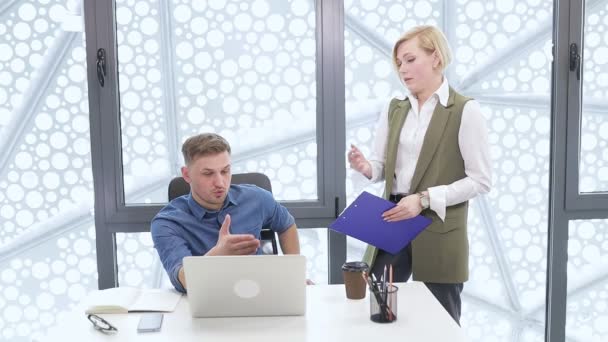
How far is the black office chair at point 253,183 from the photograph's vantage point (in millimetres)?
2074

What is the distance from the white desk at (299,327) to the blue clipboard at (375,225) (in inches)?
16.4

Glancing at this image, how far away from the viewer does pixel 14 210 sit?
2775 millimetres

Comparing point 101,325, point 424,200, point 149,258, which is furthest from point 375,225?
point 149,258

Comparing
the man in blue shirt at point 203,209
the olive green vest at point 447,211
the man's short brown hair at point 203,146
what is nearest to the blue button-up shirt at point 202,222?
the man in blue shirt at point 203,209

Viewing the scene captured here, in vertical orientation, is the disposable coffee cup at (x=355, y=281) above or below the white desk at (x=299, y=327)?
above

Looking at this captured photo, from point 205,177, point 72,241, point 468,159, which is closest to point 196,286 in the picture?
point 205,177

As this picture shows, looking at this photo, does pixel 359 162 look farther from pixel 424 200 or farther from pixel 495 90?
pixel 495 90

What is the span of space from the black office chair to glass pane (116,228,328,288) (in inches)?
26.6

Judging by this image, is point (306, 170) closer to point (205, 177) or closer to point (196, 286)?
point (205, 177)

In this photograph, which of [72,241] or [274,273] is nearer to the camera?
[274,273]

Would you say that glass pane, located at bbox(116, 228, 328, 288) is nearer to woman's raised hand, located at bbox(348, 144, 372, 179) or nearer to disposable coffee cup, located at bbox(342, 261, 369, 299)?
woman's raised hand, located at bbox(348, 144, 372, 179)

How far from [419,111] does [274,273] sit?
3.48 feet

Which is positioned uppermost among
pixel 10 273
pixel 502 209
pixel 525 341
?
pixel 502 209

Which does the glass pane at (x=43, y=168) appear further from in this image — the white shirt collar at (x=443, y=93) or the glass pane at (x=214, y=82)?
the white shirt collar at (x=443, y=93)
